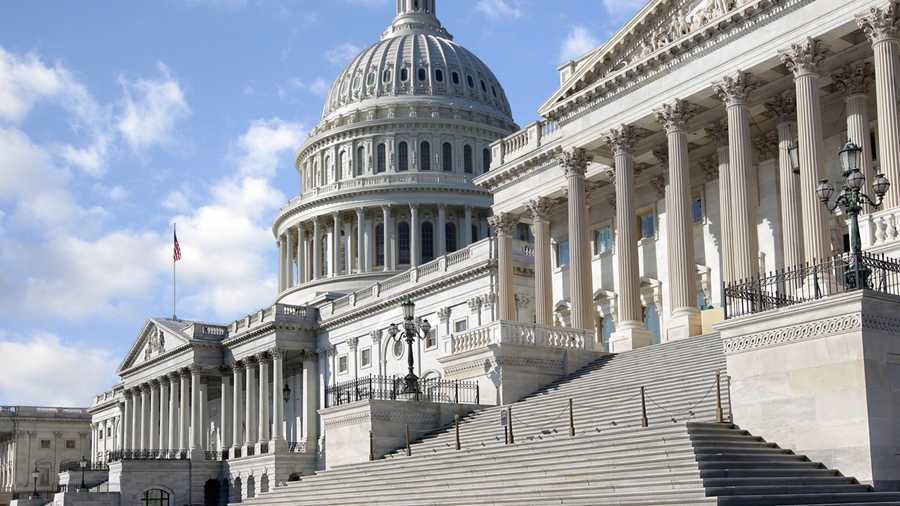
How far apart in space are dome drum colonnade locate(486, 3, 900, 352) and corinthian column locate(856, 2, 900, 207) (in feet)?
0.10

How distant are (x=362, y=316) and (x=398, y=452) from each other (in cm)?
4855

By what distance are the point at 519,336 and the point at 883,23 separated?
1660 centimetres

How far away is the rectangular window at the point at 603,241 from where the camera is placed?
200 ft

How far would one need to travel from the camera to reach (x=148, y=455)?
329ft

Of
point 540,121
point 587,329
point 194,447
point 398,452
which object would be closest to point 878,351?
point 398,452

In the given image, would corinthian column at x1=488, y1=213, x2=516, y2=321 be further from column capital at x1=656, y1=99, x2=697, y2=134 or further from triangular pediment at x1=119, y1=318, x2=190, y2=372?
triangular pediment at x1=119, y1=318, x2=190, y2=372

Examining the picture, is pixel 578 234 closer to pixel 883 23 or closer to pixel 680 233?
pixel 680 233

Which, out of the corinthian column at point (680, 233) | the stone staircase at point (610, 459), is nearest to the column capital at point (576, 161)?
the corinthian column at point (680, 233)

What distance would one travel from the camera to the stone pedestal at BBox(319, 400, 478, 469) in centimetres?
4309

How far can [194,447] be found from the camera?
10000 centimetres

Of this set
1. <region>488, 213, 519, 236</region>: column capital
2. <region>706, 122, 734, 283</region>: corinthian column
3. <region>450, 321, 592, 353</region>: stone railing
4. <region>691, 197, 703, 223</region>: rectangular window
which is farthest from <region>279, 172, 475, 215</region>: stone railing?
<region>450, 321, 592, 353</region>: stone railing

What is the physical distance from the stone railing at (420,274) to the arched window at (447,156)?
3322cm

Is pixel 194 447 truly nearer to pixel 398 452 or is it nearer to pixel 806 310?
pixel 398 452

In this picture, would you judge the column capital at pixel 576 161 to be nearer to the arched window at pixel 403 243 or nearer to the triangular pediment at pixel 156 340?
the triangular pediment at pixel 156 340
